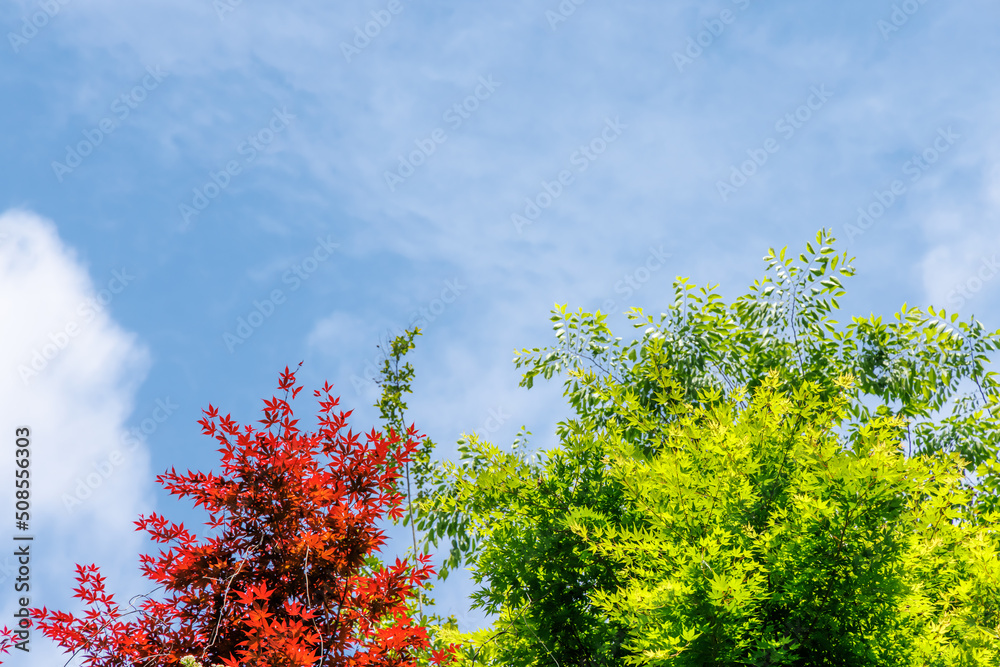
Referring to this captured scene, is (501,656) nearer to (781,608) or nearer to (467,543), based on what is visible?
(781,608)

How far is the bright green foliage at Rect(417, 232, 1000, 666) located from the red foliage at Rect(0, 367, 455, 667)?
5.02 feet

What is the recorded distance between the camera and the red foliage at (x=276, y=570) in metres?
4.85

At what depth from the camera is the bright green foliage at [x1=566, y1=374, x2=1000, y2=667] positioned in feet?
15.7

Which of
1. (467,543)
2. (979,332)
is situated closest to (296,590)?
(467,543)

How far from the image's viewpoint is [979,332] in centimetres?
1049

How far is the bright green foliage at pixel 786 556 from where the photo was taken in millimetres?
4789

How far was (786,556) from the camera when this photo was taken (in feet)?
16.3

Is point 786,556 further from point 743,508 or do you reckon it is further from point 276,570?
point 276,570

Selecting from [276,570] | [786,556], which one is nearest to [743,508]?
[786,556]

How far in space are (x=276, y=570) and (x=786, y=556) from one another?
333 centimetres

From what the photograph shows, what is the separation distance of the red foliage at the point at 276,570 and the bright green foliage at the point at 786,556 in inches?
60.6

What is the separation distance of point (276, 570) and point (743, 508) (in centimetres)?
323

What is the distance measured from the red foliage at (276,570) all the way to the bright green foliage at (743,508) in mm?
1531

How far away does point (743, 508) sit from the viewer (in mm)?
5418
